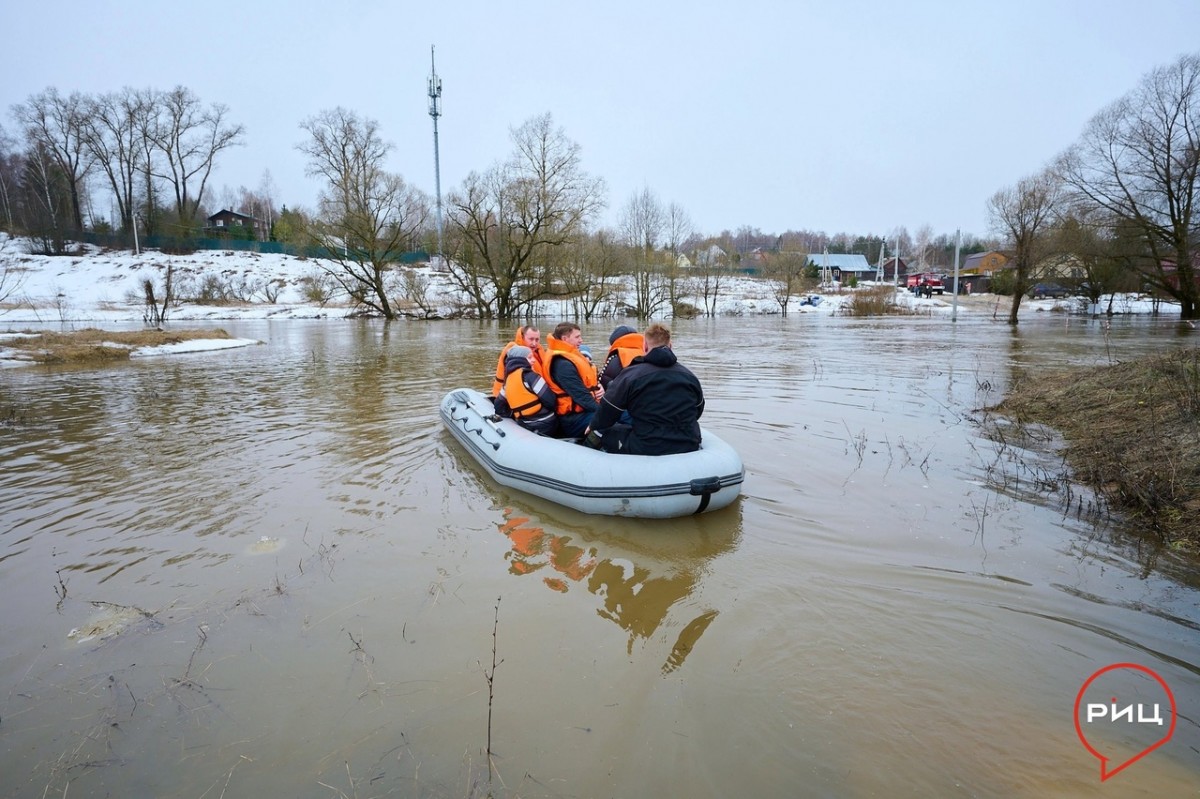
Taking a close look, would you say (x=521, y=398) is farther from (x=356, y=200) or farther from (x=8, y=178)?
(x=8, y=178)

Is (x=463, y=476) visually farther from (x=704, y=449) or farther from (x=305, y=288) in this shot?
(x=305, y=288)

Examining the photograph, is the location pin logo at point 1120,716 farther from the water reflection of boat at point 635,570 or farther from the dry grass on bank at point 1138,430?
the dry grass on bank at point 1138,430

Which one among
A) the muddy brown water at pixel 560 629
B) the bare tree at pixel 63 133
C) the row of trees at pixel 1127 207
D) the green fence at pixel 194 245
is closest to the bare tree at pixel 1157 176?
the row of trees at pixel 1127 207

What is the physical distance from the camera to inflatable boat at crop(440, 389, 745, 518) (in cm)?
439

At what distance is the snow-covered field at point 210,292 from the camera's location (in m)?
33.3

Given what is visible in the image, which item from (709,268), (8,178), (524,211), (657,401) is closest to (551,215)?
(524,211)

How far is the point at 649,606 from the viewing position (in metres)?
3.39

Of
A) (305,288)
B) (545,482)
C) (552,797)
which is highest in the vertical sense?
(305,288)

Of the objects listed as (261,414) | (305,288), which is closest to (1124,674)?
(261,414)

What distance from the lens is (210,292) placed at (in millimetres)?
38438

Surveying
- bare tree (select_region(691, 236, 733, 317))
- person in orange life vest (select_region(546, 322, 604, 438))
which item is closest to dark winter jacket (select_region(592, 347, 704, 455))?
person in orange life vest (select_region(546, 322, 604, 438))

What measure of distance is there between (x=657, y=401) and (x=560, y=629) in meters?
1.94

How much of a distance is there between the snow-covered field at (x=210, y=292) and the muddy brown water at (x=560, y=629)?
102 feet

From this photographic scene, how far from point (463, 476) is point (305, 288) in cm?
4161
